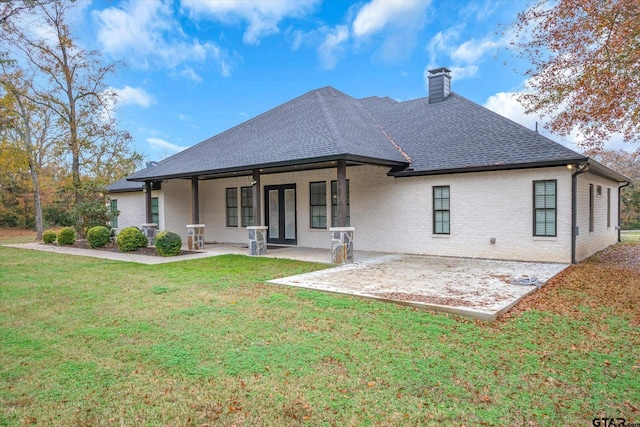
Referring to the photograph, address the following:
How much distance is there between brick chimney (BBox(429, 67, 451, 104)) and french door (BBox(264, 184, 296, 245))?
648 cm

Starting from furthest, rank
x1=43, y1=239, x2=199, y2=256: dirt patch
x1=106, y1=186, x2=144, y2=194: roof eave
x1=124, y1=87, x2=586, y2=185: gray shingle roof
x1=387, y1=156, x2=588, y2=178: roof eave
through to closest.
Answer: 1. x1=106, y1=186, x2=144, y2=194: roof eave
2. x1=43, y1=239, x2=199, y2=256: dirt patch
3. x1=124, y1=87, x2=586, y2=185: gray shingle roof
4. x1=387, y1=156, x2=588, y2=178: roof eave

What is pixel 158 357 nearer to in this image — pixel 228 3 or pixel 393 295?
pixel 393 295

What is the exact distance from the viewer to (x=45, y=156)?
25109 millimetres

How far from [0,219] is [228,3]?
78.2ft

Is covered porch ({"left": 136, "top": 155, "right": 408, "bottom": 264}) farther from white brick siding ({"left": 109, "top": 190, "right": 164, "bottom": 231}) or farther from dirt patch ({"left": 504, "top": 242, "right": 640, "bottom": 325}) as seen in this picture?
dirt patch ({"left": 504, "top": 242, "right": 640, "bottom": 325})

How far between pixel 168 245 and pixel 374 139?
296 inches

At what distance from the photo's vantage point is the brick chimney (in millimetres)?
14297

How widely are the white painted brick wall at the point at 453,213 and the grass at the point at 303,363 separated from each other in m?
3.77

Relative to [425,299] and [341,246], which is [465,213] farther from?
[425,299]

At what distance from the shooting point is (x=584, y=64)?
8.05 m

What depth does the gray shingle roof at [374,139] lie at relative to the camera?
1010 cm

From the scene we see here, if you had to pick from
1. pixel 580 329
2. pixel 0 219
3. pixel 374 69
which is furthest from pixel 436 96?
pixel 0 219

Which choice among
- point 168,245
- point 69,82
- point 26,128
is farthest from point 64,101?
point 168,245

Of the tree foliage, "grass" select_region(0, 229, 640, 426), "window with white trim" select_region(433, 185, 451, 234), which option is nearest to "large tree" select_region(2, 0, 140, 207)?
the tree foliage
